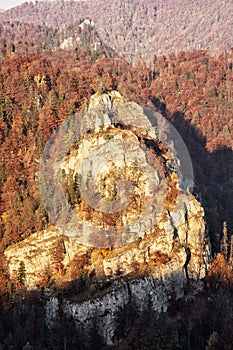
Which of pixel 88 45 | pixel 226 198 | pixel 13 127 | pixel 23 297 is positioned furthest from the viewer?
pixel 88 45

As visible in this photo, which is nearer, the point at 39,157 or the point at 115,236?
the point at 115,236

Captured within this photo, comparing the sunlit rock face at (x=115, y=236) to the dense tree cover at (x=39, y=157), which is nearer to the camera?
the dense tree cover at (x=39, y=157)

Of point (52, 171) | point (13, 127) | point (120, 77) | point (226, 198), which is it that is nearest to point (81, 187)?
point (52, 171)

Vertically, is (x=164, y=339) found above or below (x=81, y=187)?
below

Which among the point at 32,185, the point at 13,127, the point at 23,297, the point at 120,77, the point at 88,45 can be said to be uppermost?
the point at 88,45

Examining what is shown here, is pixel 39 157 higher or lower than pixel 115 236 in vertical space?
higher

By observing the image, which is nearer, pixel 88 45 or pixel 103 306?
pixel 103 306

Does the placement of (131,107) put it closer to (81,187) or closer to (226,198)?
(81,187)

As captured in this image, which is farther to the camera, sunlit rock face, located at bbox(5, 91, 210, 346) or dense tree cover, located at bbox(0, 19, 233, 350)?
sunlit rock face, located at bbox(5, 91, 210, 346)
